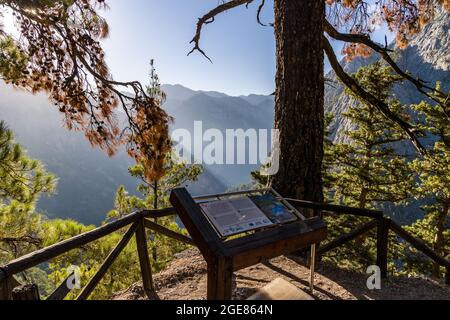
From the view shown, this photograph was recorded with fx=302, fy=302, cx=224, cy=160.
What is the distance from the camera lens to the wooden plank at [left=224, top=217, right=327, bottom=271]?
206cm

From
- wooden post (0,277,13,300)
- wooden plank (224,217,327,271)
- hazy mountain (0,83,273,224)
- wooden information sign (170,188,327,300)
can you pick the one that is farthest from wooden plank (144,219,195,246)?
hazy mountain (0,83,273,224)

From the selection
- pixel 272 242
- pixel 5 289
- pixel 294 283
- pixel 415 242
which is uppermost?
pixel 272 242

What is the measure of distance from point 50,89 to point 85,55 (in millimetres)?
714

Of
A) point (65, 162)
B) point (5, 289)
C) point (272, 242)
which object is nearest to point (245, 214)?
point (272, 242)

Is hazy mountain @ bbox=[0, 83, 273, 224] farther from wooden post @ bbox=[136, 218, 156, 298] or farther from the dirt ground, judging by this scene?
wooden post @ bbox=[136, 218, 156, 298]

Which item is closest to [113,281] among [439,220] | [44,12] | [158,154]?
[158,154]

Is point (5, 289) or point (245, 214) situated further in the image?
point (245, 214)

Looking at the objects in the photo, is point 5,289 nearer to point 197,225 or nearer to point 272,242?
point 197,225

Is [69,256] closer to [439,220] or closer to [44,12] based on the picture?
[44,12]

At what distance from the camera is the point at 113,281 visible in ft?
27.7

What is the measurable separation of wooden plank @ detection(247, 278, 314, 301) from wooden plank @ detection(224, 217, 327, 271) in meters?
0.64

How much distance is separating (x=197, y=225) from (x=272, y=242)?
58 centimetres

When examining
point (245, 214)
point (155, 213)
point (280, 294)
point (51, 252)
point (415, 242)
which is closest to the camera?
point (280, 294)

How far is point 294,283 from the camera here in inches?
148
